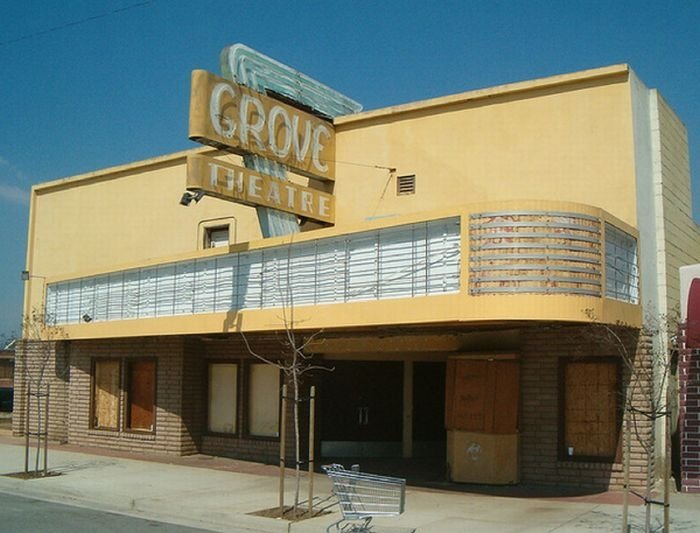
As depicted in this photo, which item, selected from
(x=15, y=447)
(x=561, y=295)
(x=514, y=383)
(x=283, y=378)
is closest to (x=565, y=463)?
(x=514, y=383)

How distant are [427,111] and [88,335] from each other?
10.0m

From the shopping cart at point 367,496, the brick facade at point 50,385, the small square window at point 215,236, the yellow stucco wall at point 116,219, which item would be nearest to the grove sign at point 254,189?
the yellow stucco wall at point 116,219

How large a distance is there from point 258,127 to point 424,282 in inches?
208

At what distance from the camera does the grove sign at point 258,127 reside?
51.7 ft

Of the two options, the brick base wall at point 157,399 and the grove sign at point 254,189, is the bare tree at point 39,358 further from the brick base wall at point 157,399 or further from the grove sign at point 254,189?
the grove sign at point 254,189

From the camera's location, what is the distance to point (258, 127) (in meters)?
17.1

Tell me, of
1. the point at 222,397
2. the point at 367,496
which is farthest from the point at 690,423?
the point at 222,397

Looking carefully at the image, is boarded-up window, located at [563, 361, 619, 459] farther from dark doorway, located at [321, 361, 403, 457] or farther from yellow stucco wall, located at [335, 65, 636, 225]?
dark doorway, located at [321, 361, 403, 457]

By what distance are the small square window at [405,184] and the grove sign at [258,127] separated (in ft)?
5.41

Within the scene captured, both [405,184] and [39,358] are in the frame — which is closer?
[405,184]

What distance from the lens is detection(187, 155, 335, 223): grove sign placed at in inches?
615

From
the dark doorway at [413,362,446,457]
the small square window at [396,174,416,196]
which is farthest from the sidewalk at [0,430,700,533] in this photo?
the small square window at [396,174,416,196]

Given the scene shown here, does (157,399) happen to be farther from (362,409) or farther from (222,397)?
(362,409)

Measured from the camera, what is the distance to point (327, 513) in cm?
1345
